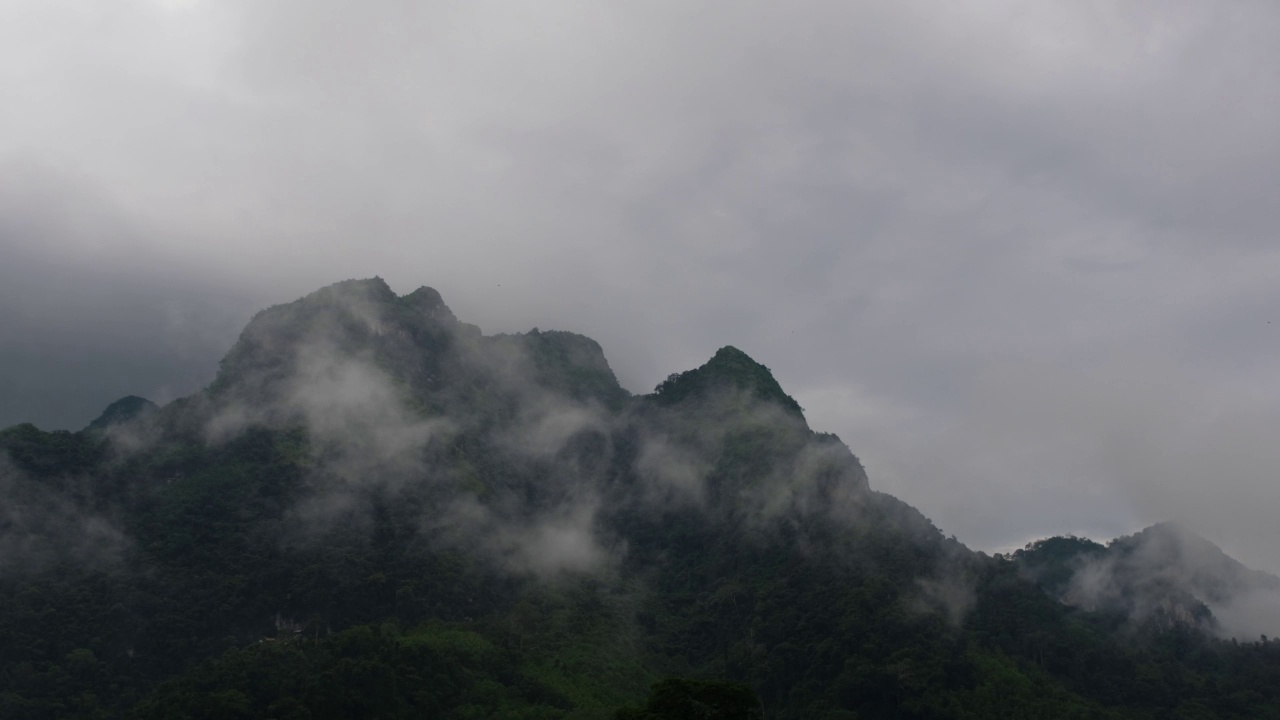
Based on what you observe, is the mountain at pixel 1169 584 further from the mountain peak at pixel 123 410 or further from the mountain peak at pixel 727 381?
the mountain peak at pixel 123 410

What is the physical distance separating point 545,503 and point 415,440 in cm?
1356

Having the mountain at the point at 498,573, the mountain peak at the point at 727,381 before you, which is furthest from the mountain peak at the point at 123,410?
the mountain peak at the point at 727,381

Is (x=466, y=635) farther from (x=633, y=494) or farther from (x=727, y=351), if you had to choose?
(x=727, y=351)

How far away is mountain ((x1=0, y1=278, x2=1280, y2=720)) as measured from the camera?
200ft

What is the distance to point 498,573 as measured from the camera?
260 ft

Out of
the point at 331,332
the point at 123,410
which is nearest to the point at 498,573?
the point at 331,332

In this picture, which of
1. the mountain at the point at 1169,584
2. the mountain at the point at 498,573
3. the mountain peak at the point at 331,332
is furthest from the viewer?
the mountain peak at the point at 331,332

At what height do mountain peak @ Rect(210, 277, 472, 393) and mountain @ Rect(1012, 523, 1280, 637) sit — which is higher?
mountain peak @ Rect(210, 277, 472, 393)

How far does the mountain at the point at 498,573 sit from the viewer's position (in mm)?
60812

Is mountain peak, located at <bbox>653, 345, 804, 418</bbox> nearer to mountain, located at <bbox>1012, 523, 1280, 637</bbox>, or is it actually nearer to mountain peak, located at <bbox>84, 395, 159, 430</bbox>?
mountain, located at <bbox>1012, 523, 1280, 637</bbox>

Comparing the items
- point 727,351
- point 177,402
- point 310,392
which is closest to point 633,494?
point 727,351

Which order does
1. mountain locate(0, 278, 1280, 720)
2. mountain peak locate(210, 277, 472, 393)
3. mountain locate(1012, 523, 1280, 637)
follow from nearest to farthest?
mountain locate(0, 278, 1280, 720) < mountain locate(1012, 523, 1280, 637) < mountain peak locate(210, 277, 472, 393)

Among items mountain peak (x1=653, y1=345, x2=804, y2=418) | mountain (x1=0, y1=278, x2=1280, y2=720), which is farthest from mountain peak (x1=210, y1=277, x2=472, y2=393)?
mountain peak (x1=653, y1=345, x2=804, y2=418)

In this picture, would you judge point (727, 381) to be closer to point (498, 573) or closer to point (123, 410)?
point (498, 573)
